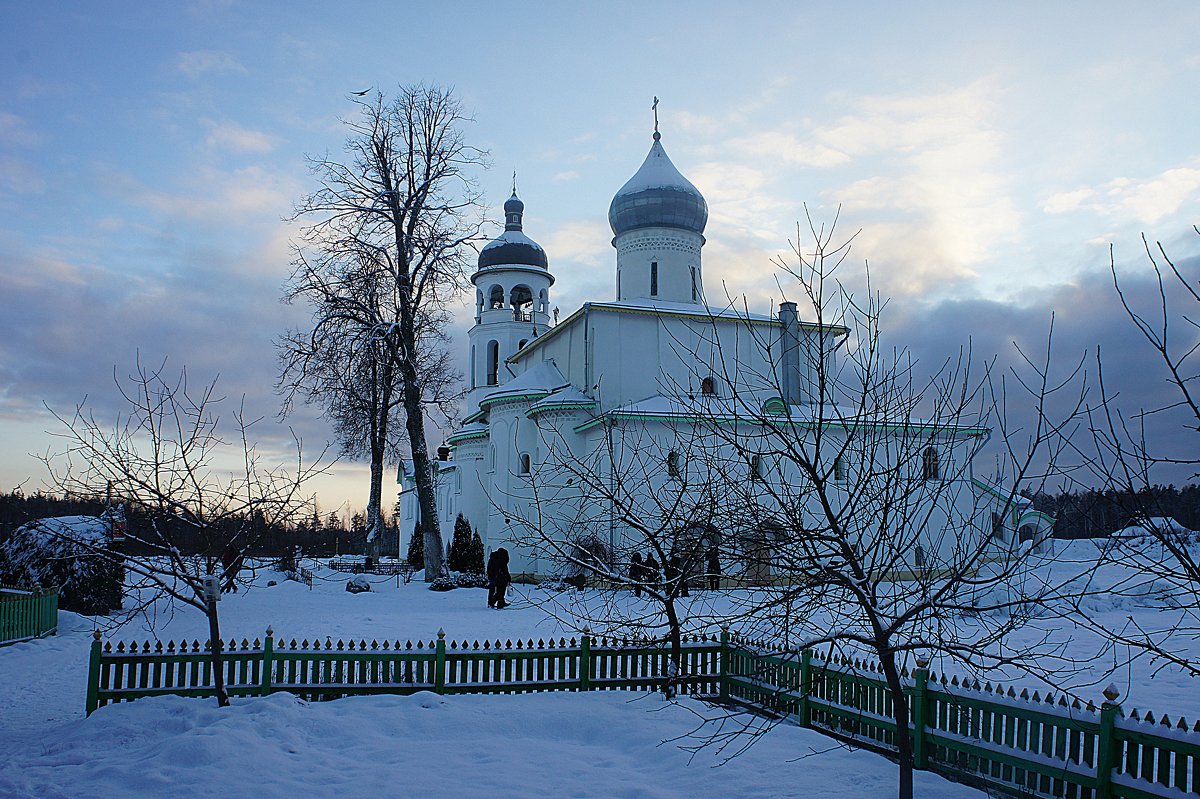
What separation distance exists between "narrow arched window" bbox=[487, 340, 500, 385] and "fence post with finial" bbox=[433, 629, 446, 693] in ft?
96.0

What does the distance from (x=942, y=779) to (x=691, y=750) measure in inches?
78.0

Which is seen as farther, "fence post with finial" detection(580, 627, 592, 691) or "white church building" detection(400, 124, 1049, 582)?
"white church building" detection(400, 124, 1049, 582)

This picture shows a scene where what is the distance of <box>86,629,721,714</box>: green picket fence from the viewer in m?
9.18

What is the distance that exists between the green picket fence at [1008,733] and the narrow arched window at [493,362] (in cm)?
3068

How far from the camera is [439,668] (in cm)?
966

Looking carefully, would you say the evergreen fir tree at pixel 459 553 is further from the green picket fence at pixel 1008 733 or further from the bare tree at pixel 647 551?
the green picket fence at pixel 1008 733

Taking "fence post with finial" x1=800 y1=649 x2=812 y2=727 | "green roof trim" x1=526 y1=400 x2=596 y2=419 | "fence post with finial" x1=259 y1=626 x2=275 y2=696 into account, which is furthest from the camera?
"green roof trim" x1=526 y1=400 x2=596 y2=419

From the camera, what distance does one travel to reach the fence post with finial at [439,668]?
380 inches

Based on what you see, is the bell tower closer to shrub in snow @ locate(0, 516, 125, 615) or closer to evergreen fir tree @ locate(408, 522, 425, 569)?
evergreen fir tree @ locate(408, 522, 425, 569)

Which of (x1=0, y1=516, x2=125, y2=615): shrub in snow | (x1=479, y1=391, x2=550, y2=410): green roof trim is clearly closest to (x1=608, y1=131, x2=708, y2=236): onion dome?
(x1=479, y1=391, x2=550, y2=410): green roof trim

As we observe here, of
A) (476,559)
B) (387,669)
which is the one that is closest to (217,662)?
(387,669)

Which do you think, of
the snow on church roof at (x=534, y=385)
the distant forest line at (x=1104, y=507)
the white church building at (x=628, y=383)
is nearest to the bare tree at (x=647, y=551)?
the distant forest line at (x=1104, y=507)

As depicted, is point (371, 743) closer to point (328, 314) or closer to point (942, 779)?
point (942, 779)

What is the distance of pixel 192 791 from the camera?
6.50 m
